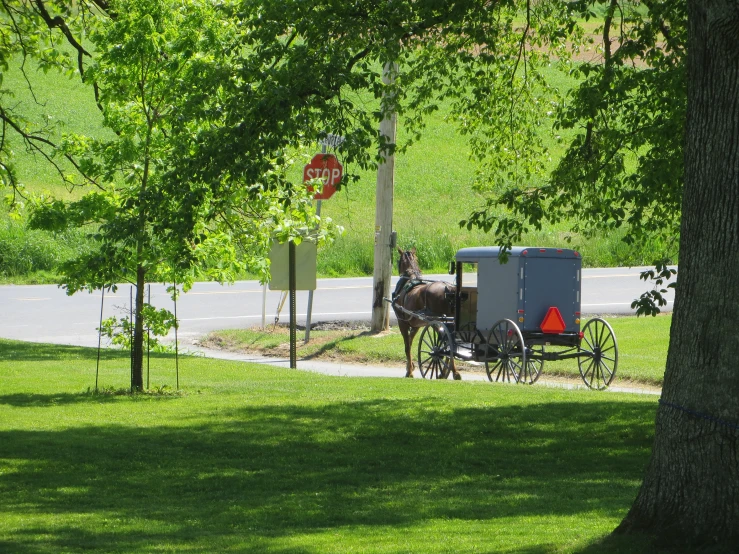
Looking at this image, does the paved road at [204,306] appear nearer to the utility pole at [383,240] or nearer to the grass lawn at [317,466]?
the utility pole at [383,240]

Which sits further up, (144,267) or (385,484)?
(144,267)

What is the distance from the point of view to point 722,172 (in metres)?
6.14

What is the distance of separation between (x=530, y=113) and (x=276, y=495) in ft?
26.4

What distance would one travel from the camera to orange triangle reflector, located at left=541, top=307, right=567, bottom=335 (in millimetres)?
16188

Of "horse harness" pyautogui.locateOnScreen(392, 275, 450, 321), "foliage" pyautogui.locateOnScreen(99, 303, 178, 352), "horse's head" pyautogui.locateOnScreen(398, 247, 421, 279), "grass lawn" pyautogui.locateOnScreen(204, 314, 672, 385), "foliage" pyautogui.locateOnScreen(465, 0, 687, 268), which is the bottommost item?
"grass lawn" pyautogui.locateOnScreen(204, 314, 672, 385)

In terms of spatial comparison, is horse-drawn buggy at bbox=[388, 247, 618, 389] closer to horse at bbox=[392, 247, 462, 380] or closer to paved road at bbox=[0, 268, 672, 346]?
horse at bbox=[392, 247, 462, 380]

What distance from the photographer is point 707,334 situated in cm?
617

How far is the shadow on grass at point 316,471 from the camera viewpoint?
24.3 ft

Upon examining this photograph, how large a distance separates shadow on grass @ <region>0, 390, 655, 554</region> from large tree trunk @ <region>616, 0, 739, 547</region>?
0.86m

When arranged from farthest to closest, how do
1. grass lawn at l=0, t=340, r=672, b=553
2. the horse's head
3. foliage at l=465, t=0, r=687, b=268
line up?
the horse's head → foliage at l=465, t=0, r=687, b=268 → grass lawn at l=0, t=340, r=672, b=553

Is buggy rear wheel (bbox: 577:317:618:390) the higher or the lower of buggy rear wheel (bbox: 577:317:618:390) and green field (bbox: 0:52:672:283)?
the lower

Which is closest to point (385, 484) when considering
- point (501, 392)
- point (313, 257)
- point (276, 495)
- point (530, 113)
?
point (276, 495)

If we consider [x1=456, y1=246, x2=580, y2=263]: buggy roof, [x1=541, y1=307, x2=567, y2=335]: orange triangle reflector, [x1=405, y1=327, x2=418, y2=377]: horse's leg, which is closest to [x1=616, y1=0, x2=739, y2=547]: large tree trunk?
[x1=456, y1=246, x2=580, y2=263]: buggy roof

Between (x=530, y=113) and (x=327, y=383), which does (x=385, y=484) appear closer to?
(x=327, y=383)
